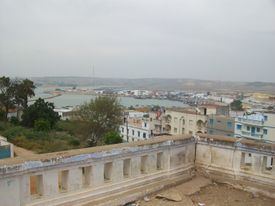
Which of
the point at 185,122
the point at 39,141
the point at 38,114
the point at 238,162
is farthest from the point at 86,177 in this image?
the point at 185,122

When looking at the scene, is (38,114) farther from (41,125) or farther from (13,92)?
(13,92)

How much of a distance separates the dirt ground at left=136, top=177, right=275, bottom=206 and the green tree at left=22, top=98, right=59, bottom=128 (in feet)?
83.0

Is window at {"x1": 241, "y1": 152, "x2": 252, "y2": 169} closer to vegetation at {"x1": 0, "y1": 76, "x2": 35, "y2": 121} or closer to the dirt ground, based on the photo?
the dirt ground

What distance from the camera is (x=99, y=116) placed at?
1150 inches

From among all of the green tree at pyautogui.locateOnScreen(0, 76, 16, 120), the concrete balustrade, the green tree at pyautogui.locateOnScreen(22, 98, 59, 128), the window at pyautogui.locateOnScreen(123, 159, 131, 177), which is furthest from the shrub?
the window at pyautogui.locateOnScreen(123, 159, 131, 177)

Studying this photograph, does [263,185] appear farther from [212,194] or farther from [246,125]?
[246,125]

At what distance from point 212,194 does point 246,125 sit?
97.1 feet

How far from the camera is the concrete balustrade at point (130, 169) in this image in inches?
250

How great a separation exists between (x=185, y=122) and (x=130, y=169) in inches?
1475

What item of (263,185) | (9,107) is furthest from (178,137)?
(9,107)

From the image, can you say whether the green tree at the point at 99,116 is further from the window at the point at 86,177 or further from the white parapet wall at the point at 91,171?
the window at the point at 86,177

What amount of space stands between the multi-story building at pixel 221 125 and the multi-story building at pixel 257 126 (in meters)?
2.08

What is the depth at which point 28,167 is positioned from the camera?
629 centimetres

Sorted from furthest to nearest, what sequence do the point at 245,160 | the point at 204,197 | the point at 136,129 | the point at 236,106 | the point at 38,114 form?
the point at 236,106 → the point at 136,129 → the point at 38,114 → the point at 245,160 → the point at 204,197
